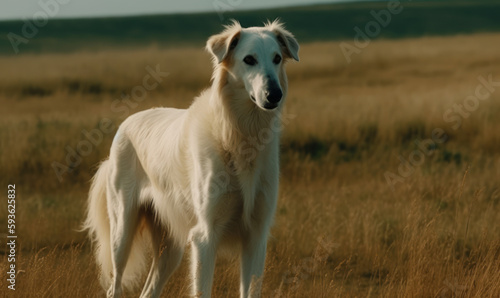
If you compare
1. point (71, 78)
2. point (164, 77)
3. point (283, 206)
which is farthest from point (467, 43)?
point (283, 206)

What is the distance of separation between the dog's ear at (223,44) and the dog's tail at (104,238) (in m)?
1.77

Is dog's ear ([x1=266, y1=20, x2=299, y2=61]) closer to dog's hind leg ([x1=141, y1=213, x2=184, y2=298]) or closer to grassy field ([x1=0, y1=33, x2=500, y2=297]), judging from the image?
grassy field ([x1=0, y1=33, x2=500, y2=297])

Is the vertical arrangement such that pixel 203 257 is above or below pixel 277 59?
below

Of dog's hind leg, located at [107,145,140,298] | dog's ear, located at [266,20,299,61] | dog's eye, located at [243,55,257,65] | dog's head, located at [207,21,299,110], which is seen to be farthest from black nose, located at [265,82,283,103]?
dog's hind leg, located at [107,145,140,298]

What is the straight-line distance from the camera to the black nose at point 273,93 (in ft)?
13.9

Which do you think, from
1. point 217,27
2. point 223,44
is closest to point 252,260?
point 223,44

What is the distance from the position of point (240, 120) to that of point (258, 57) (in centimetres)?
52

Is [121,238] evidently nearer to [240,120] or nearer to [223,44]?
[240,120]

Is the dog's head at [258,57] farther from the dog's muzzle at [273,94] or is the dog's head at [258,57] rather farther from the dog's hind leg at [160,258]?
the dog's hind leg at [160,258]

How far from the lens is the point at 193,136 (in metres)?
4.81

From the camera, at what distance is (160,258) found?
562 cm

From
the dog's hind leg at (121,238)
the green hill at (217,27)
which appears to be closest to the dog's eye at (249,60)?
the dog's hind leg at (121,238)

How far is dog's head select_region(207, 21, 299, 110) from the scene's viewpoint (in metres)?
4.28

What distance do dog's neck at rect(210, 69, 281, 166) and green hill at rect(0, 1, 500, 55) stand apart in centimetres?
5361
